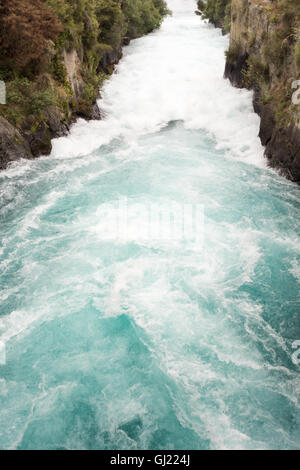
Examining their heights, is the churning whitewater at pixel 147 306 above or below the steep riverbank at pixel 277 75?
below

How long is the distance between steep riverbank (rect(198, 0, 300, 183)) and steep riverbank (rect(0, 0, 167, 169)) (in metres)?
8.74

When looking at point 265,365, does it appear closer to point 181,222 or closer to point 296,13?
point 181,222

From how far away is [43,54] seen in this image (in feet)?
46.0

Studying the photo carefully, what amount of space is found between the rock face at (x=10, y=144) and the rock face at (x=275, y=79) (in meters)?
9.75

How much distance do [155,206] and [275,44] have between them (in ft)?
28.2

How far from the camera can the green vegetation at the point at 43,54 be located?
1234 centimetres

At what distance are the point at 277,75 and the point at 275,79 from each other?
0.26 metres

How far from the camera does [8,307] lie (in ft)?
24.9

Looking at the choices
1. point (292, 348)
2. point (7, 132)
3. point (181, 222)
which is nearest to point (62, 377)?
point (292, 348)
